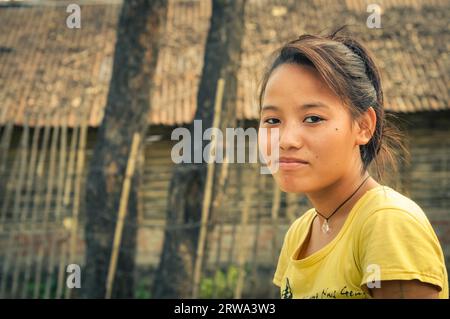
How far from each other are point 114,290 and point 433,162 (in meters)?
6.57

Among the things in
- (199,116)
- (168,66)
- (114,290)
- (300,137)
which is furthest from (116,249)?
(168,66)

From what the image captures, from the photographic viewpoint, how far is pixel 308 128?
1.77m

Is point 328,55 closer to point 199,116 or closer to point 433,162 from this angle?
point 199,116

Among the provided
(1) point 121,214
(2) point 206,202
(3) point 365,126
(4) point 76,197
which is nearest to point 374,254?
(3) point 365,126

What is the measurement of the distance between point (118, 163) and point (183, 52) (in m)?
6.05

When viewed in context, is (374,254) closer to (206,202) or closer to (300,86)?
(300,86)

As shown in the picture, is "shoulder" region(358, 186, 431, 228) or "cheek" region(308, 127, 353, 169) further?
"cheek" region(308, 127, 353, 169)

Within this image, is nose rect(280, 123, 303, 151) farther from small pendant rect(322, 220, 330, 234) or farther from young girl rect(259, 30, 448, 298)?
small pendant rect(322, 220, 330, 234)

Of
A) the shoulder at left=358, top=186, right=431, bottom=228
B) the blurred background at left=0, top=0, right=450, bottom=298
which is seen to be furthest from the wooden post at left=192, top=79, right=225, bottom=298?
the shoulder at left=358, top=186, right=431, bottom=228

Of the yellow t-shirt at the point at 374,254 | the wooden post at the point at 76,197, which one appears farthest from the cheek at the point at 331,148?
the wooden post at the point at 76,197

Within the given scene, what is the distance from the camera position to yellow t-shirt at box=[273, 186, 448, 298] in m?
1.54

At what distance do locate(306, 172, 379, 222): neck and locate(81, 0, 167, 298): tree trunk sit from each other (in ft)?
15.5

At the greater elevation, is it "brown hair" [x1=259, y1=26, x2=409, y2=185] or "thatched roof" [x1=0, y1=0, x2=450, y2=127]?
"thatched roof" [x1=0, y1=0, x2=450, y2=127]

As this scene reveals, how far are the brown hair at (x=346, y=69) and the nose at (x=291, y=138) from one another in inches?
5.6
